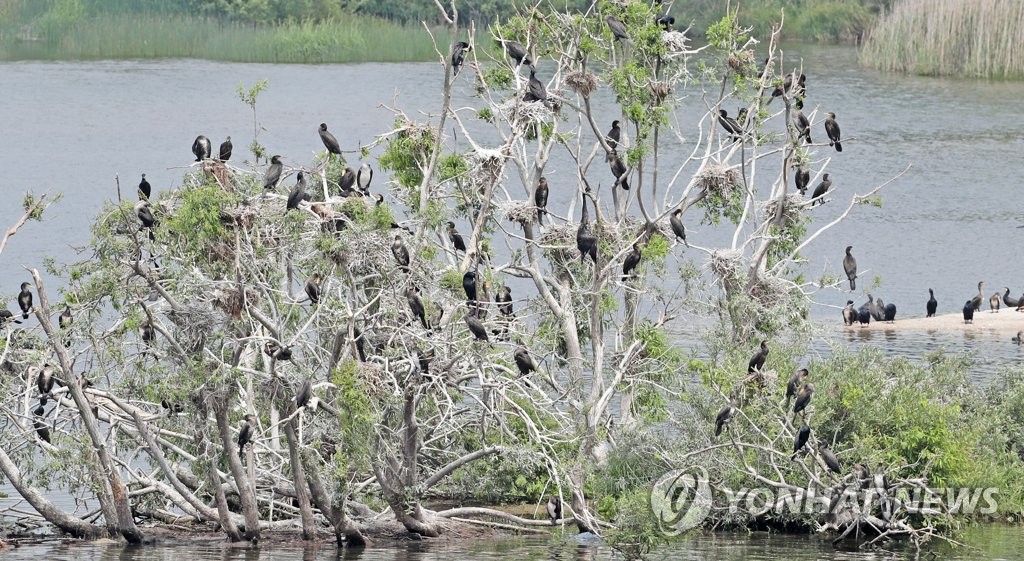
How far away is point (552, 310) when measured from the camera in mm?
16094

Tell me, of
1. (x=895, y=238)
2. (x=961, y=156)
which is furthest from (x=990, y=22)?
(x=895, y=238)

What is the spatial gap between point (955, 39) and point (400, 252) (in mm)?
41819

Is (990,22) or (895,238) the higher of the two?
(990,22)

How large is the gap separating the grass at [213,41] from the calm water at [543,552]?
41581 mm

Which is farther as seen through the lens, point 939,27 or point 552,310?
point 939,27

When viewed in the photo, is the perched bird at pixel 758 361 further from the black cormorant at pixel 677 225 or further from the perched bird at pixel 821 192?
the perched bird at pixel 821 192

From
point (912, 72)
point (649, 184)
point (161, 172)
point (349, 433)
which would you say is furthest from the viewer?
point (912, 72)

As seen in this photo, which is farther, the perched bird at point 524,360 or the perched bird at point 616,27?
the perched bird at point 616,27

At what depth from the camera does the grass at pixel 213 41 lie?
55.4 m

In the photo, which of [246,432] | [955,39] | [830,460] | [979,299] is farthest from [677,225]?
[955,39]

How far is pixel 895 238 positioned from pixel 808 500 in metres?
22.4

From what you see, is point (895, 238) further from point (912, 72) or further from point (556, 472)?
point (556, 472)

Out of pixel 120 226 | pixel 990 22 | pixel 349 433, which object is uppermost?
pixel 990 22

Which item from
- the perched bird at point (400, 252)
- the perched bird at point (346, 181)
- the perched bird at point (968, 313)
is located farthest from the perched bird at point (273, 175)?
the perched bird at point (968, 313)
